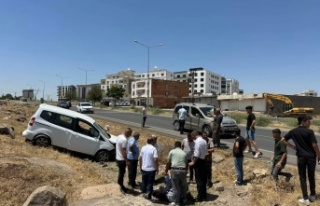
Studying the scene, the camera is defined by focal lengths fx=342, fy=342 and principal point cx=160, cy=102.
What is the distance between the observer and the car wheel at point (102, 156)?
46.9 feet

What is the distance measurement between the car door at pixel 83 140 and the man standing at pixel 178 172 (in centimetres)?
612

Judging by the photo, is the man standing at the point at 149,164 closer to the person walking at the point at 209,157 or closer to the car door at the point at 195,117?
the person walking at the point at 209,157

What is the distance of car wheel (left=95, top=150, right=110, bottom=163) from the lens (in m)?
14.3

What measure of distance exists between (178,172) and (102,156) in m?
6.44

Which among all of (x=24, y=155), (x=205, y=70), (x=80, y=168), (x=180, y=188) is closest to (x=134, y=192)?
(x=180, y=188)

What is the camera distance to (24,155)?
1128 cm

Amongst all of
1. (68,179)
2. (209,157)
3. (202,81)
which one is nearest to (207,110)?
(209,157)

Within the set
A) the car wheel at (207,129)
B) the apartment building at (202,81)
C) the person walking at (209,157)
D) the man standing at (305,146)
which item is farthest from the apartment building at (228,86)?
the man standing at (305,146)

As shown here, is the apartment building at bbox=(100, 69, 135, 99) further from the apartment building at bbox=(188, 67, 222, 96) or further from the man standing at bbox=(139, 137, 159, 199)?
the man standing at bbox=(139, 137, 159, 199)

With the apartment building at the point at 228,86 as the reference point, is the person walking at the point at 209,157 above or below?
below

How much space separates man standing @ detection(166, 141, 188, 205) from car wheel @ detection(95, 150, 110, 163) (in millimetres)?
6051

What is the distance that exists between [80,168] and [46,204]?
11.6 ft

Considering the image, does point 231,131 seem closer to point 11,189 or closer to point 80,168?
point 80,168

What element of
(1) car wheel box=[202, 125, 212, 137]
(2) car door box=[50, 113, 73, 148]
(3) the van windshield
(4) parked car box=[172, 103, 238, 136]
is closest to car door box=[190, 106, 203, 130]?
(4) parked car box=[172, 103, 238, 136]
